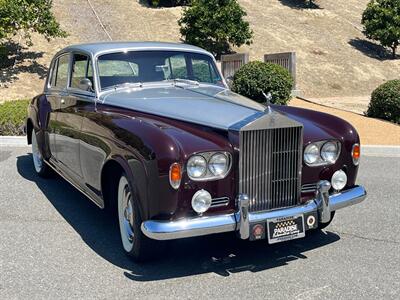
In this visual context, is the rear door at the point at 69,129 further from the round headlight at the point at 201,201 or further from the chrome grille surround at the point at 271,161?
the chrome grille surround at the point at 271,161

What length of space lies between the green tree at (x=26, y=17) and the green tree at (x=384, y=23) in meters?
17.7

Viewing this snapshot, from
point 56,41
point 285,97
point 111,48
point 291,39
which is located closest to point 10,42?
point 56,41

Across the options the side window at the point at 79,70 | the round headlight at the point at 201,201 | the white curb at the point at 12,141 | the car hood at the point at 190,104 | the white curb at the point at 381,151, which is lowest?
the white curb at the point at 381,151

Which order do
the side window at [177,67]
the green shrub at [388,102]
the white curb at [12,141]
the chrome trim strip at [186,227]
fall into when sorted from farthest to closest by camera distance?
1. the green shrub at [388,102]
2. the white curb at [12,141]
3. the side window at [177,67]
4. the chrome trim strip at [186,227]

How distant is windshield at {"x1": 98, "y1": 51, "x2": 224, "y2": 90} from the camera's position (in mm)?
5012

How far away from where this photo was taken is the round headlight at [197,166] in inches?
139

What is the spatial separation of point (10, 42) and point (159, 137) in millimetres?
18044

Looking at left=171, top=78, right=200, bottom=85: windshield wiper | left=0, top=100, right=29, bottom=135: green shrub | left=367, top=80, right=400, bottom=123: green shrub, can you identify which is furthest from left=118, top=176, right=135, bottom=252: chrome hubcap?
left=367, top=80, right=400, bottom=123: green shrub

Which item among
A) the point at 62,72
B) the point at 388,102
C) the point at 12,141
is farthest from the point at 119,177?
the point at 388,102

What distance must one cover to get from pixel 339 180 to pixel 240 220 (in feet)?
3.62

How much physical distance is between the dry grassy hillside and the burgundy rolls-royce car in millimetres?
12682

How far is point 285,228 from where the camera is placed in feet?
12.4

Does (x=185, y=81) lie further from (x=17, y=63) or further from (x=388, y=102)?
(x=17, y=63)

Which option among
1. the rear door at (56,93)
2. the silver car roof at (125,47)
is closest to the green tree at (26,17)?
the rear door at (56,93)
